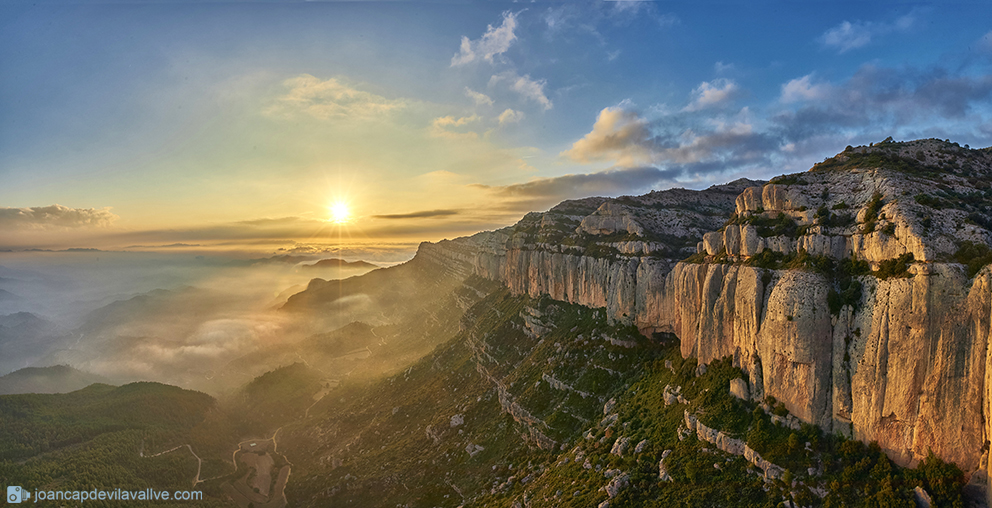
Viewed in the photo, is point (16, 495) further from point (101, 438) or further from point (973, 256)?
point (973, 256)

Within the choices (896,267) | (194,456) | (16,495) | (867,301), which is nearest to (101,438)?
(194,456)


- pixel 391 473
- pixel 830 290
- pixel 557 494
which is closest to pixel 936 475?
pixel 830 290

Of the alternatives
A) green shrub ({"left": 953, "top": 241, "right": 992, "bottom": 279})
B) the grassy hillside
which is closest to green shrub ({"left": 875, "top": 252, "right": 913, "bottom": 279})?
green shrub ({"left": 953, "top": 241, "right": 992, "bottom": 279})

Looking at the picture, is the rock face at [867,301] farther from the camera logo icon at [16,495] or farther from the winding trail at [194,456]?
the camera logo icon at [16,495]

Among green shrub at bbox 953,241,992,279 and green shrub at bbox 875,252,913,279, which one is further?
green shrub at bbox 875,252,913,279

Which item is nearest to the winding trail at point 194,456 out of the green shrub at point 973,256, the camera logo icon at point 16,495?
the camera logo icon at point 16,495

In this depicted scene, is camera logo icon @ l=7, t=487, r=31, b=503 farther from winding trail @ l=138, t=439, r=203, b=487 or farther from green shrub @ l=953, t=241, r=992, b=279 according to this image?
green shrub @ l=953, t=241, r=992, b=279
